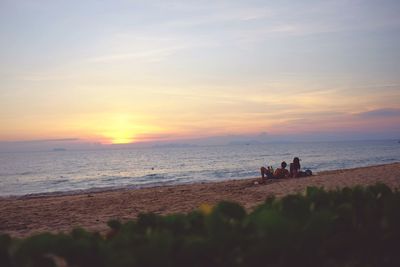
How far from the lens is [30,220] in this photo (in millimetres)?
11914

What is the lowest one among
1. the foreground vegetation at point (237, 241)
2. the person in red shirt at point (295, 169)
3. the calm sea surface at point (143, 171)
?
the calm sea surface at point (143, 171)

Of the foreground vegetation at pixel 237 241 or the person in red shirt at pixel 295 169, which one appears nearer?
the foreground vegetation at pixel 237 241

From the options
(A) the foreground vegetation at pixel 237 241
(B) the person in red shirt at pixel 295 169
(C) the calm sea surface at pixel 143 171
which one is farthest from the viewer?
(C) the calm sea surface at pixel 143 171

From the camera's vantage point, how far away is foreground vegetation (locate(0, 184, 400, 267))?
209 cm

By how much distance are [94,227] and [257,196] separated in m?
6.72

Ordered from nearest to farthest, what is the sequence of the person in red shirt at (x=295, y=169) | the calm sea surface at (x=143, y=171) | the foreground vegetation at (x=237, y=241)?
1. the foreground vegetation at (x=237, y=241)
2. the person in red shirt at (x=295, y=169)
3. the calm sea surface at (x=143, y=171)

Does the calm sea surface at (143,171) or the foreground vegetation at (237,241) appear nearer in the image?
the foreground vegetation at (237,241)

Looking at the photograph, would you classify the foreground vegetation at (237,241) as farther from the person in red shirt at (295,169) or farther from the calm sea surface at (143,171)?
the calm sea surface at (143,171)

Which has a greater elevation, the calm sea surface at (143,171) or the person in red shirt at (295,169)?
the person in red shirt at (295,169)

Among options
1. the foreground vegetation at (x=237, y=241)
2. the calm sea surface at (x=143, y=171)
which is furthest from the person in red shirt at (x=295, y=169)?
the foreground vegetation at (x=237, y=241)

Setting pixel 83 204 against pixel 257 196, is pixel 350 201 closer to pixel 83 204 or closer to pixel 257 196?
pixel 257 196

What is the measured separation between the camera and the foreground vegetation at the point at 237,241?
2.09 meters

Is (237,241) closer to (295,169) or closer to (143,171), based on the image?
(295,169)

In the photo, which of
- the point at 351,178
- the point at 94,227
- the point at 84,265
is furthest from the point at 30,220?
the point at 351,178
